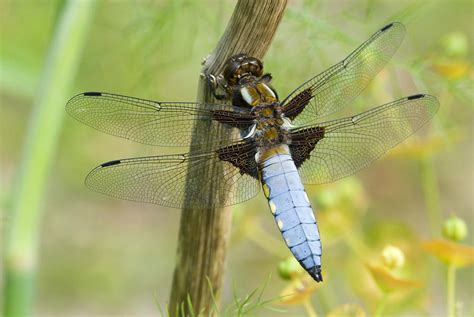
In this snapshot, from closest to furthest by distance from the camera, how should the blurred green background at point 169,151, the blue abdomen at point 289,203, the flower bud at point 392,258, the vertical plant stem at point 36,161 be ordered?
the vertical plant stem at point 36,161 < the flower bud at point 392,258 < the blue abdomen at point 289,203 < the blurred green background at point 169,151

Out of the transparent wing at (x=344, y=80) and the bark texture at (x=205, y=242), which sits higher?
the transparent wing at (x=344, y=80)

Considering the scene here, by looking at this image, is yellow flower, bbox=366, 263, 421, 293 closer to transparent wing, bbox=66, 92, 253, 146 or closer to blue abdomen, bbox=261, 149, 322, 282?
blue abdomen, bbox=261, 149, 322, 282

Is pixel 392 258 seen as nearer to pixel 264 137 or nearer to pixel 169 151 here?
pixel 264 137

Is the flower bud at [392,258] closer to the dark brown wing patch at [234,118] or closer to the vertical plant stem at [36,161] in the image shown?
the dark brown wing patch at [234,118]

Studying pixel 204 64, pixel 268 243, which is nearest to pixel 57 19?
pixel 204 64

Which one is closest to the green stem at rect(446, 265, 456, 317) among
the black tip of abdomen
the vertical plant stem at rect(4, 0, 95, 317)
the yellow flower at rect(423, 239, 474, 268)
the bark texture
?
the yellow flower at rect(423, 239, 474, 268)

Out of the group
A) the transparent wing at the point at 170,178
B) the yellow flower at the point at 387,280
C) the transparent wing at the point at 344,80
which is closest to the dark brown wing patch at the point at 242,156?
the transparent wing at the point at 170,178

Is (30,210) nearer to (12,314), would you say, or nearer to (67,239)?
(12,314)

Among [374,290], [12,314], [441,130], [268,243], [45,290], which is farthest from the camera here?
[45,290]
